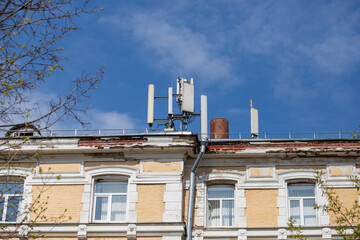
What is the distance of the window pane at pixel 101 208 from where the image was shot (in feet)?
54.7

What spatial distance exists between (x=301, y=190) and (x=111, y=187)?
17.9ft

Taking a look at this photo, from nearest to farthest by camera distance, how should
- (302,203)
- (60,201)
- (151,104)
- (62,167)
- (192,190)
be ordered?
(192,190), (60,201), (302,203), (62,167), (151,104)

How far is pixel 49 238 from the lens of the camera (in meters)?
16.0

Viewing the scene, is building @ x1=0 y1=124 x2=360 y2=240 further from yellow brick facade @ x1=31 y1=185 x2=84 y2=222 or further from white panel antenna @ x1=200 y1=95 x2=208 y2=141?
white panel antenna @ x1=200 y1=95 x2=208 y2=141

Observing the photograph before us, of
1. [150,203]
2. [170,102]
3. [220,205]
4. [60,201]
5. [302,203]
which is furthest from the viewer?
[170,102]

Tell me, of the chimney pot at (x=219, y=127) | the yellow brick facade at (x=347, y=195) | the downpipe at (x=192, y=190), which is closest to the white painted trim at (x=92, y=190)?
the downpipe at (x=192, y=190)

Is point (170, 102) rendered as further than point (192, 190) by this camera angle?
Yes

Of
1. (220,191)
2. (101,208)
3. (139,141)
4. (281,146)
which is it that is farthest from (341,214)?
(101,208)

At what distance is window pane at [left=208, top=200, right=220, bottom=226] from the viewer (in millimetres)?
16781

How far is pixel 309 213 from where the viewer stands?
1673 centimetres

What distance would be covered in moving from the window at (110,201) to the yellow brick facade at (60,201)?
1.68ft

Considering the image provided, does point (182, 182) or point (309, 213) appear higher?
point (182, 182)

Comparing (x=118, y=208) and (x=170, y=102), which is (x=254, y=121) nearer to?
(x=170, y=102)

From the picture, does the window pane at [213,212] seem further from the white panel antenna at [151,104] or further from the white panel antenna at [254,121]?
the white panel antenna at [151,104]
